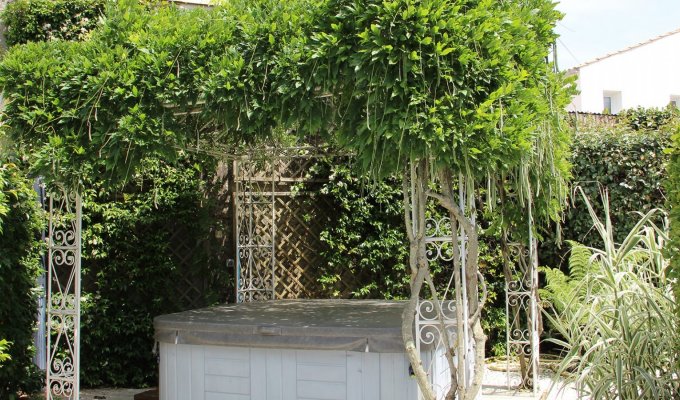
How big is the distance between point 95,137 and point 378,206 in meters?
4.15

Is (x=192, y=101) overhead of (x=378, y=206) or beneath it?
overhead

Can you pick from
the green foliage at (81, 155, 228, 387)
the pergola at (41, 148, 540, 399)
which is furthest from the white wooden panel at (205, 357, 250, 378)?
the green foliage at (81, 155, 228, 387)

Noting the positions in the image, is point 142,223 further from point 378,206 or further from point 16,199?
point 378,206

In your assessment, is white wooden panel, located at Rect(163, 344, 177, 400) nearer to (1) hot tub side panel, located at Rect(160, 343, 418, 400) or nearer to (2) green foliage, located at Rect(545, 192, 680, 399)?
(1) hot tub side panel, located at Rect(160, 343, 418, 400)

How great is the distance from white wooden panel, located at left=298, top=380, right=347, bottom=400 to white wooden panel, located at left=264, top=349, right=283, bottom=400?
0.54 ft

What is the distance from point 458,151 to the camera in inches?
146

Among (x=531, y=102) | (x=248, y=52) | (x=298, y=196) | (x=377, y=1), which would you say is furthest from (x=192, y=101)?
(x=298, y=196)

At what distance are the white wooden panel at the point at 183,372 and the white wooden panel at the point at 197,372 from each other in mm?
37

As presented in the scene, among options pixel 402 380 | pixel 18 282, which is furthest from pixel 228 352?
pixel 18 282

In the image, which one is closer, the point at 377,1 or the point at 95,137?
the point at 377,1

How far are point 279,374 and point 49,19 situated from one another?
4.98 metres

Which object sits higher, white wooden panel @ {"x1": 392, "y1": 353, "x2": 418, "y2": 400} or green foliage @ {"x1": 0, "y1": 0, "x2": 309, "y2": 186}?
green foliage @ {"x1": 0, "y1": 0, "x2": 309, "y2": 186}

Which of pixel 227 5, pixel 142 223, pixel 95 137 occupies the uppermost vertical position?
pixel 227 5

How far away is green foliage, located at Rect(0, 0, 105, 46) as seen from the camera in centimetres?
749
